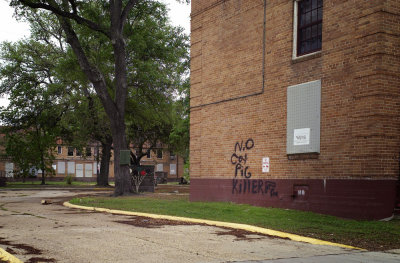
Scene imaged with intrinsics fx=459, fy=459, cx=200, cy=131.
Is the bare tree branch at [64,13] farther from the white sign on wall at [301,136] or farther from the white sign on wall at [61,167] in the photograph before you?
the white sign on wall at [61,167]

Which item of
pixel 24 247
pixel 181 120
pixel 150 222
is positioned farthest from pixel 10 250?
pixel 181 120

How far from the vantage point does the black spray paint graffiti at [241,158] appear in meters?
15.9

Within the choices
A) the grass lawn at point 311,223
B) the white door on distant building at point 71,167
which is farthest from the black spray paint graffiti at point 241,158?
the white door on distant building at point 71,167

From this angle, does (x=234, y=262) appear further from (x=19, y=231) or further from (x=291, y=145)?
(x=291, y=145)

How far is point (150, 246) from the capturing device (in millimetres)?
7590

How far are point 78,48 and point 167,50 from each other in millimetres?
7102

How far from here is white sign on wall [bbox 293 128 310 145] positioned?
13.6m

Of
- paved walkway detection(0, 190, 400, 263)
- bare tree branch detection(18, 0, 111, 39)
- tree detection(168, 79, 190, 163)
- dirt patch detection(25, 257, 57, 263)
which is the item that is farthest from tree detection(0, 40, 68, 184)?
dirt patch detection(25, 257, 57, 263)

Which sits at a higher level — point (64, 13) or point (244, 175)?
point (64, 13)

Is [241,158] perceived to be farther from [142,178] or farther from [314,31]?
[142,178]

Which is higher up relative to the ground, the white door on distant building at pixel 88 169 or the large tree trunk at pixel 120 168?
the large tree trunk at pixel 120 168

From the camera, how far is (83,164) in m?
81.1

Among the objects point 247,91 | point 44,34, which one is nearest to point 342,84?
point 247,91

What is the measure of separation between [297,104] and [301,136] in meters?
1.01
